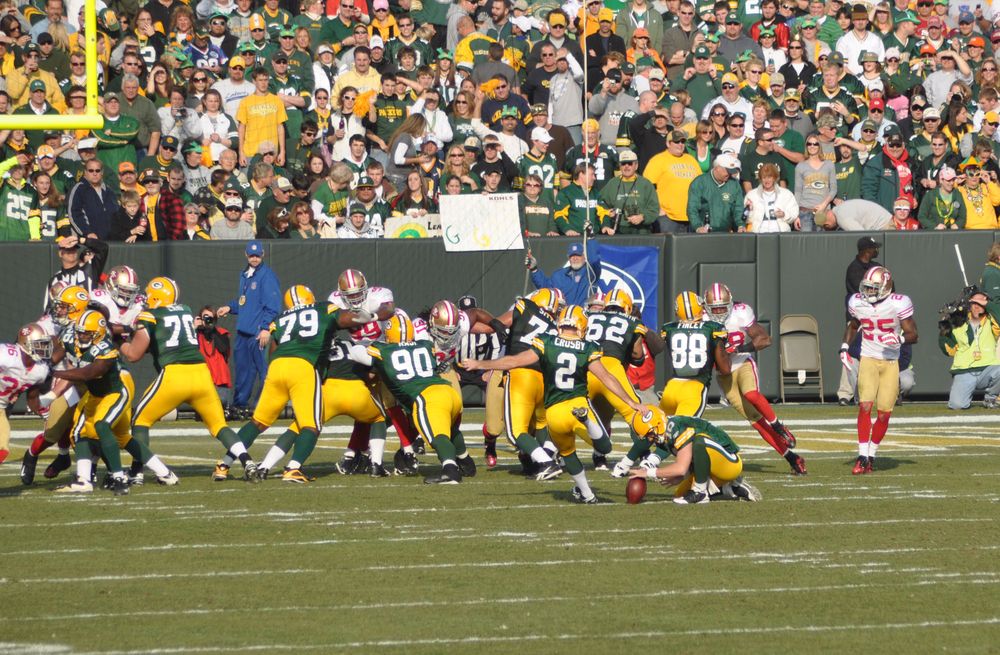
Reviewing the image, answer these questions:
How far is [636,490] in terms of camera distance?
407 inches

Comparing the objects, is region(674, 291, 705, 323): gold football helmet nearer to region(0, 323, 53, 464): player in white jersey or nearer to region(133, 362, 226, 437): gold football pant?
region(133, 362, 226, 437): gold football pant

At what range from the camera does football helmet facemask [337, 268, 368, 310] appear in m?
12.2

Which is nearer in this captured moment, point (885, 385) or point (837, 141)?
point (885, 385)

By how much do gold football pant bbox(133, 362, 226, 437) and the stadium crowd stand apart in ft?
18.6

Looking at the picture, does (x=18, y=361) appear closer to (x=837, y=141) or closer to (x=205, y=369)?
(x=205, y=369)

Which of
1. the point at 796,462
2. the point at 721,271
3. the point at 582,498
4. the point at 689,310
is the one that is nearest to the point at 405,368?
the point at 582,498

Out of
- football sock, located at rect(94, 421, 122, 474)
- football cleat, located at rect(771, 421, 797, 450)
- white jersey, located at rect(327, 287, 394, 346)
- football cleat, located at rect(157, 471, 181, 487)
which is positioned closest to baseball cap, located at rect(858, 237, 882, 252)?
football cleat, located at rect(771, 421, 797, 450)

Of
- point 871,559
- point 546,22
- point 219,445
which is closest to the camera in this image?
point 871,559

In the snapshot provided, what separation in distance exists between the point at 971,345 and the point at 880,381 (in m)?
5.46

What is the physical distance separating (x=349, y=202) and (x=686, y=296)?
257 inches

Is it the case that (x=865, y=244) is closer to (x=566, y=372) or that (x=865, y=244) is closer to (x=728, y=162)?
(x=728, y=162)

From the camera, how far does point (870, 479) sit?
11.8m

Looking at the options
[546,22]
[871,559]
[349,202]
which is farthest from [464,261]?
[871,559]

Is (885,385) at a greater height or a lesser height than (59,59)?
lesser
